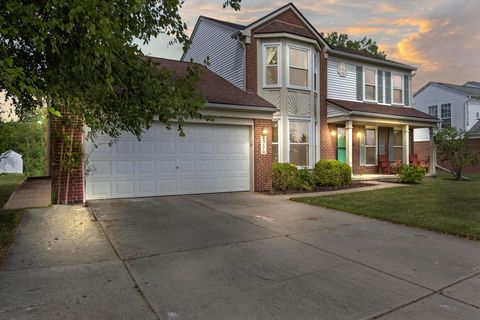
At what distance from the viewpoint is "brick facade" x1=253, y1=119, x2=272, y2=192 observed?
12031 millimetres

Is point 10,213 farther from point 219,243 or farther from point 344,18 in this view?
point 344,18

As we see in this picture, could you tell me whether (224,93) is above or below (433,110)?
below

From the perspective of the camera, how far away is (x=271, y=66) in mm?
14250

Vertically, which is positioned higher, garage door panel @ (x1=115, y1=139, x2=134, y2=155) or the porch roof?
the porch roof

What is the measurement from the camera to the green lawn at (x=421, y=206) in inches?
273

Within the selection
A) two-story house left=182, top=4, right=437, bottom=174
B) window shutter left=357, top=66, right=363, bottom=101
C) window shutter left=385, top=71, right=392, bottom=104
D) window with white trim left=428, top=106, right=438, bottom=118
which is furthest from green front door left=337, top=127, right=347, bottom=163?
window with white trim left=428, top=106, right=438, bottom=118

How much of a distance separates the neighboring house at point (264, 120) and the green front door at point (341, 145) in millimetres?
51

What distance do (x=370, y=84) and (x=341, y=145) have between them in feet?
13.0

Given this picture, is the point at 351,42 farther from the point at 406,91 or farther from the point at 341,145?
the point at 341,145

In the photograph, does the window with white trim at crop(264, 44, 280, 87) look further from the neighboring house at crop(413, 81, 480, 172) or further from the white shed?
the white shed

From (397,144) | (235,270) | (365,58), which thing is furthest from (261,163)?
(397,144)

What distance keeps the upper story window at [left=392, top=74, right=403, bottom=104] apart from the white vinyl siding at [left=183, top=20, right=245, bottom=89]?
9.54 metres

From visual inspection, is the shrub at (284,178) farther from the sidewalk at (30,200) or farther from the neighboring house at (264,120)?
the sidewalk at (30,200)

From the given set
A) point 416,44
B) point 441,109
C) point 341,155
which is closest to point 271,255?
point 341,155
